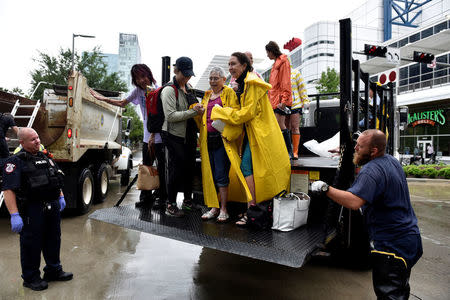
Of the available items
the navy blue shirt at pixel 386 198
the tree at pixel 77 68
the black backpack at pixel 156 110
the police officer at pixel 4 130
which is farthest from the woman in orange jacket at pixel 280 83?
the tree at pixel 77 68

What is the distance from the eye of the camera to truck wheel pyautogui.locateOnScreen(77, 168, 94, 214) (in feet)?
20.2

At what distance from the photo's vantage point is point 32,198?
3352mm

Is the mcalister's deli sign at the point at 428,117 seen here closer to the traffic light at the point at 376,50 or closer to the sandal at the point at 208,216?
the traffic light at the point at 376,50

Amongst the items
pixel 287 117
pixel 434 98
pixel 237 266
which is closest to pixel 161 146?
pixel 237 266

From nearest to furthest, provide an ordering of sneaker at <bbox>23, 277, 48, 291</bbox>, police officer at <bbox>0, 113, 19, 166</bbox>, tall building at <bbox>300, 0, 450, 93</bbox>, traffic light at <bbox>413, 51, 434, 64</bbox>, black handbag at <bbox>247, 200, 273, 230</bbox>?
1. black handbag at <bbox>247, 200, 273, 230</bbox>
2. sneaker at <bbox>23, 277, 48, 291</bbox>
3. police officer at <bbox>0, 113, 19, 166</bbox>
4. traffic light at <bbox>413, 51, 434, 64</bbox>
5. tall building at <bbox>300, 0, 450, 93</bbox>

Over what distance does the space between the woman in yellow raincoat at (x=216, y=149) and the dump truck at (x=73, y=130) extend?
3205mm

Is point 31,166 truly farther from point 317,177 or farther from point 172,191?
point 317,177

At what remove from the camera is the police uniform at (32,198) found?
3.26m

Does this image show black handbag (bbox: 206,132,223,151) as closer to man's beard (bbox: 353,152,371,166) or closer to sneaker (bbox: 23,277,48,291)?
man's beard (bbox: 353,152,371,166)

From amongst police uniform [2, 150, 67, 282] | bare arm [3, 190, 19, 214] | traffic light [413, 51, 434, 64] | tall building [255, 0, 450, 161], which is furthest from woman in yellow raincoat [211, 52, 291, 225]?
tall building [255, 0, 450, 161]

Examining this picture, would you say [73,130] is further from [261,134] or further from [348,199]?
[348,199]

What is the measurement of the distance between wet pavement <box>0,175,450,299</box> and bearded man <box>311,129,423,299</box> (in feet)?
3.64

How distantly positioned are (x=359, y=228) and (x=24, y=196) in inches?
137

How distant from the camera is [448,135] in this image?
2580 centimetres
